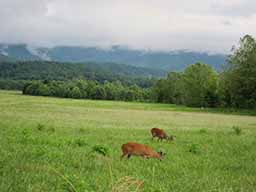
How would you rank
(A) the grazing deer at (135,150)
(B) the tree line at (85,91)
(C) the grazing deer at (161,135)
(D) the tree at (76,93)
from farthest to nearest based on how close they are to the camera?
(B) the tree line at (85,91)
(D) the tree at (76,93)
(C) the grazing deer at (161,135)
(A) the grazing deer at (135,150)

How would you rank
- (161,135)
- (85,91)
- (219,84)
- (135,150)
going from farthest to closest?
(85,91)
(219,84)
(161,135)
(135,150)

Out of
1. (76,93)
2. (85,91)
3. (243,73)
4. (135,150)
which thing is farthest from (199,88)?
(135,150)

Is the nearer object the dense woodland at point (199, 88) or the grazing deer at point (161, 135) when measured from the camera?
the grazing deer at point (161, 135)

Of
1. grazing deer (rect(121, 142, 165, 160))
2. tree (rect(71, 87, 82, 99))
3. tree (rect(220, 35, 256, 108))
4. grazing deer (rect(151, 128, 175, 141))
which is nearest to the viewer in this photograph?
grazing deer (rect(121, 142, 165, 160))

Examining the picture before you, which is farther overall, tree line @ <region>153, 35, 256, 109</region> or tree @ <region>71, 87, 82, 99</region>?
tree @ <region>71, 87, 82, 99</region>

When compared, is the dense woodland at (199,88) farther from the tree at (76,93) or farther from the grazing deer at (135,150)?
the grazing deer at (135,150)

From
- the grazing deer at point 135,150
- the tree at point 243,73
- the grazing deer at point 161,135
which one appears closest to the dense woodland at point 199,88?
the tree at point 243,73

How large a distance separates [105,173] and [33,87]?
447 feet

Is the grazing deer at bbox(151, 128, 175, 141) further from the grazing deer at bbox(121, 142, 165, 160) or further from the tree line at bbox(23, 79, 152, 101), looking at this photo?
the tree line at bbox(23, 79, 152, 101)

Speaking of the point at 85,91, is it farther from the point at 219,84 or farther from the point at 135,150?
the point at 135,150

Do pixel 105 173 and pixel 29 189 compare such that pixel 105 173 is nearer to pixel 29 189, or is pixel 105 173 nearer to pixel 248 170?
pixel 29 189

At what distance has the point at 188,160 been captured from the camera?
1346 cm

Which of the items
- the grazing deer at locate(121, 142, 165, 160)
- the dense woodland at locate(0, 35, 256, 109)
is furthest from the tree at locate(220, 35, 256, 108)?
the grazing deer at locate(121, 142, 165, 160)

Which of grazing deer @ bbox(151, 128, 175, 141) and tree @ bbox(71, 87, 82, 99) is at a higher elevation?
tree @ bbox(71, 87, 82, 99)
